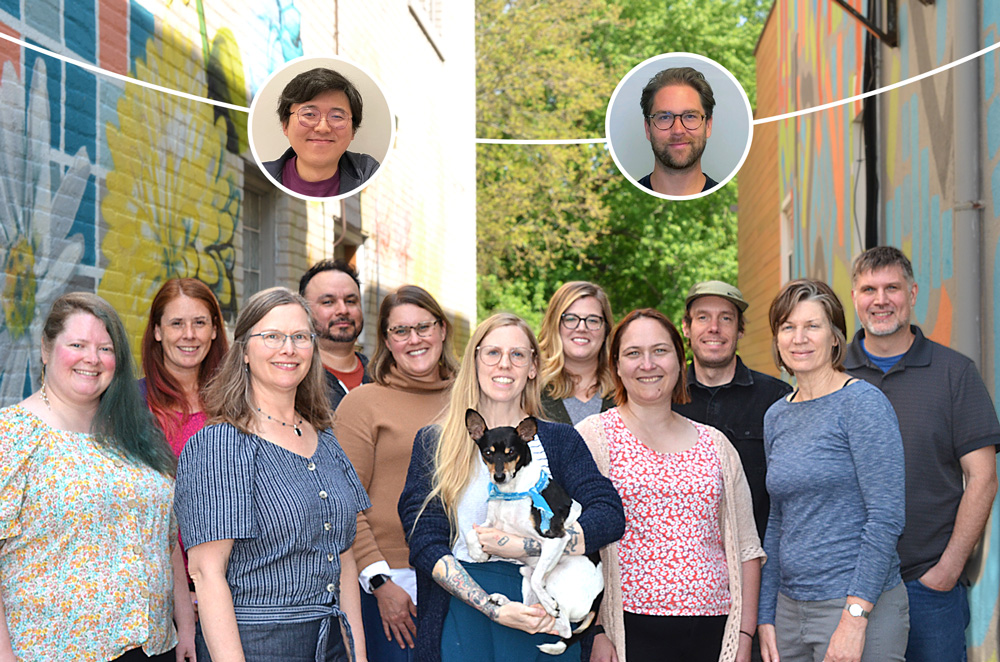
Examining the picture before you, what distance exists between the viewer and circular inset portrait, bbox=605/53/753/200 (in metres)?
3.99

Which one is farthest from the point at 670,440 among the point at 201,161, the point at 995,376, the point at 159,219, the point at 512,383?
the point at 201,161

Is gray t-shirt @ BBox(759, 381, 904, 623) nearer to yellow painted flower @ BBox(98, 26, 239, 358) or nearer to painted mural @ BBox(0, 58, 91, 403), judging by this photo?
painted mural @ BBox(0, 58, 91, 403)

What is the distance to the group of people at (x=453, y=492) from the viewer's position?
290 centimetres

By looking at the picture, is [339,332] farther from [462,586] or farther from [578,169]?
[578,169]

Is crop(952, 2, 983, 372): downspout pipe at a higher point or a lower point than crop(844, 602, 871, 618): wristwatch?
higher

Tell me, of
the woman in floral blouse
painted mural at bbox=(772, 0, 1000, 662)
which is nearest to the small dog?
A: the woman in floral blouse

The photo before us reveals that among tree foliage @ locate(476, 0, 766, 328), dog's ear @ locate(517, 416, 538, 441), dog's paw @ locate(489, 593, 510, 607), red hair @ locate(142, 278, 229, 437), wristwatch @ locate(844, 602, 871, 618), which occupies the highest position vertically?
tree foliage @ locate(476, 0, 766, 328)

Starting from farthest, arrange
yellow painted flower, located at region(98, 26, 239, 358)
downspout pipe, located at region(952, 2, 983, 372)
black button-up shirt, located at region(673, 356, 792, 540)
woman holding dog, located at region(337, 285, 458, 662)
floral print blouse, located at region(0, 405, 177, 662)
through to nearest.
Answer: yellow painted flower, located at region(98, 26, 239, 358) < downspout pipe, located at region(952, 2, 983, 372) < black button-up shirt, located at region(673, 356, 792, 540) < woman holding dog, located at region(337, 285, 458, 662) < floral print blouse, located at region(0, 405, 177, 662)

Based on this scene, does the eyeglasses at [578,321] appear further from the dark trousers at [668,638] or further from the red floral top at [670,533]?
the dark trousers at [668,638]

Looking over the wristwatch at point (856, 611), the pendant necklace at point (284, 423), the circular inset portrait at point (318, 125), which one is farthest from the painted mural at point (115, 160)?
the wristwatch at point (856, 611)

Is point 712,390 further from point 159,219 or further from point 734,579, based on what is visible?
point 159,219

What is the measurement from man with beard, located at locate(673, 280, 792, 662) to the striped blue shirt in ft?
6.47

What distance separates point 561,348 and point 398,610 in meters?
1.46

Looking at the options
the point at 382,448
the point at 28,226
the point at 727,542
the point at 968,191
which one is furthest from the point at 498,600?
the point at 968,191
